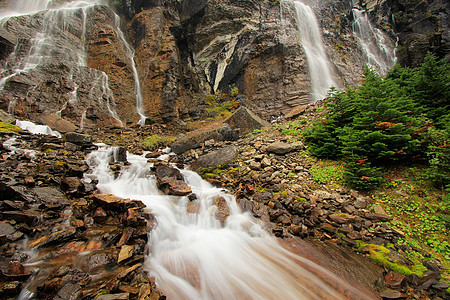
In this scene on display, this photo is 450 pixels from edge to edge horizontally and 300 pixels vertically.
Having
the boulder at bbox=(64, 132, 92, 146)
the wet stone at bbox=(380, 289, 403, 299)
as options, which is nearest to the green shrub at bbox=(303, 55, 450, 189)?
the wet stone at bbox=(380, 289, 403, 299)

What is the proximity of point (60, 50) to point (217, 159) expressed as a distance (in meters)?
19.9

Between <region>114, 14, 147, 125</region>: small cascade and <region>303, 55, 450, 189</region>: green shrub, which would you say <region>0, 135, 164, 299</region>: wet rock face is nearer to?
<region>303, 55, 450, 189</region>: green shrub

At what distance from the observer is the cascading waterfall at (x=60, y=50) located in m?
14.4

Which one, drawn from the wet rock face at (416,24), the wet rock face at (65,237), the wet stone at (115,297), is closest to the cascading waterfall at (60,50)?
the wet rock face at (65,237)

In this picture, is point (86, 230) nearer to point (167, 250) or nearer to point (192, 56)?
point (167, 250)

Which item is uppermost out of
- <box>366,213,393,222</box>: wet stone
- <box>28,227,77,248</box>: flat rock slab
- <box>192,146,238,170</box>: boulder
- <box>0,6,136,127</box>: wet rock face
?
<box>0,6,136,127</box>: wet rock face

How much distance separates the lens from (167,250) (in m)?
4.11

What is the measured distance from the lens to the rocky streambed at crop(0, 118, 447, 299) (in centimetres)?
286

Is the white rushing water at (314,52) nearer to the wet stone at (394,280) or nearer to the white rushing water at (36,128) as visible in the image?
the wet stone at (394,280)

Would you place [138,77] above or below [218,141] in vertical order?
above

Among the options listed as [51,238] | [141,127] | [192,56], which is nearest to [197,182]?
[51,238]

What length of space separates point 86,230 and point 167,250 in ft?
6.01

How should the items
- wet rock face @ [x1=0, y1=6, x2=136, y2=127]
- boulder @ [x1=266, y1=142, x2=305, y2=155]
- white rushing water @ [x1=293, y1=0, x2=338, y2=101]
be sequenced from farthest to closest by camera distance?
white rushing water @ [x1=293, y1=0, x2=338, y2=101] → wet rock face @ [x1=0, y1=6, x2=136, y2=127] → boulder @ [x1=266, y1=142, x2=305, y2=155]

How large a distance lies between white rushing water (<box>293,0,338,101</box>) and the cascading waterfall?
15978mm
